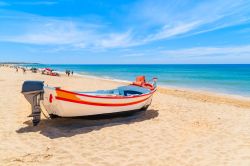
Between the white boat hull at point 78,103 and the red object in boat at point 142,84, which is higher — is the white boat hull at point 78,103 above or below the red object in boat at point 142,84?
below

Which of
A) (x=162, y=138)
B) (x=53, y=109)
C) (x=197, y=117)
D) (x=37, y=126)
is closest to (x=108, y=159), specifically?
(x=162, y=138)

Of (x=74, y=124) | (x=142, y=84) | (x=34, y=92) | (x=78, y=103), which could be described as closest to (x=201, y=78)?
(x=142, y=84)

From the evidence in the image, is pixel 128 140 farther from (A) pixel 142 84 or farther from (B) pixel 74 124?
(A) pixel 142 84

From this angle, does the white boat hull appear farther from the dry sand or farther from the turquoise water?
the turquoise water

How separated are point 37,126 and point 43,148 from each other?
230cm

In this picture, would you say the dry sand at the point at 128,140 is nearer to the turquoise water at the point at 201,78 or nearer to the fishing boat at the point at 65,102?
the fishing boat at the point at 65,102

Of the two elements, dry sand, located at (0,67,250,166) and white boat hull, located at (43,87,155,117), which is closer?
dry sand, located at (0,67,250,166)

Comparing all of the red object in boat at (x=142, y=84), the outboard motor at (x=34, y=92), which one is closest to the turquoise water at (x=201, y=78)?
the red object in boat at (x=142, y=84)

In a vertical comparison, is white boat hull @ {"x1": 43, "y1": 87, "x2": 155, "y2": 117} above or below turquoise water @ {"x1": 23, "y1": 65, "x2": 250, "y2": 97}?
above

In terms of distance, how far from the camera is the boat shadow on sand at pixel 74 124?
8.35m

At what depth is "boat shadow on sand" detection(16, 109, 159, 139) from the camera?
27.4 ft

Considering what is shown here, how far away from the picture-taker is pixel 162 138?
8102 millimetres

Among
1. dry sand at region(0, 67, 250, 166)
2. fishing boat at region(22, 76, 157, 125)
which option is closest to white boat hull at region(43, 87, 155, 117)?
fishing boat at region(22, 76, 157, 125)

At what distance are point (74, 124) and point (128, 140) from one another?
257 centimetres
